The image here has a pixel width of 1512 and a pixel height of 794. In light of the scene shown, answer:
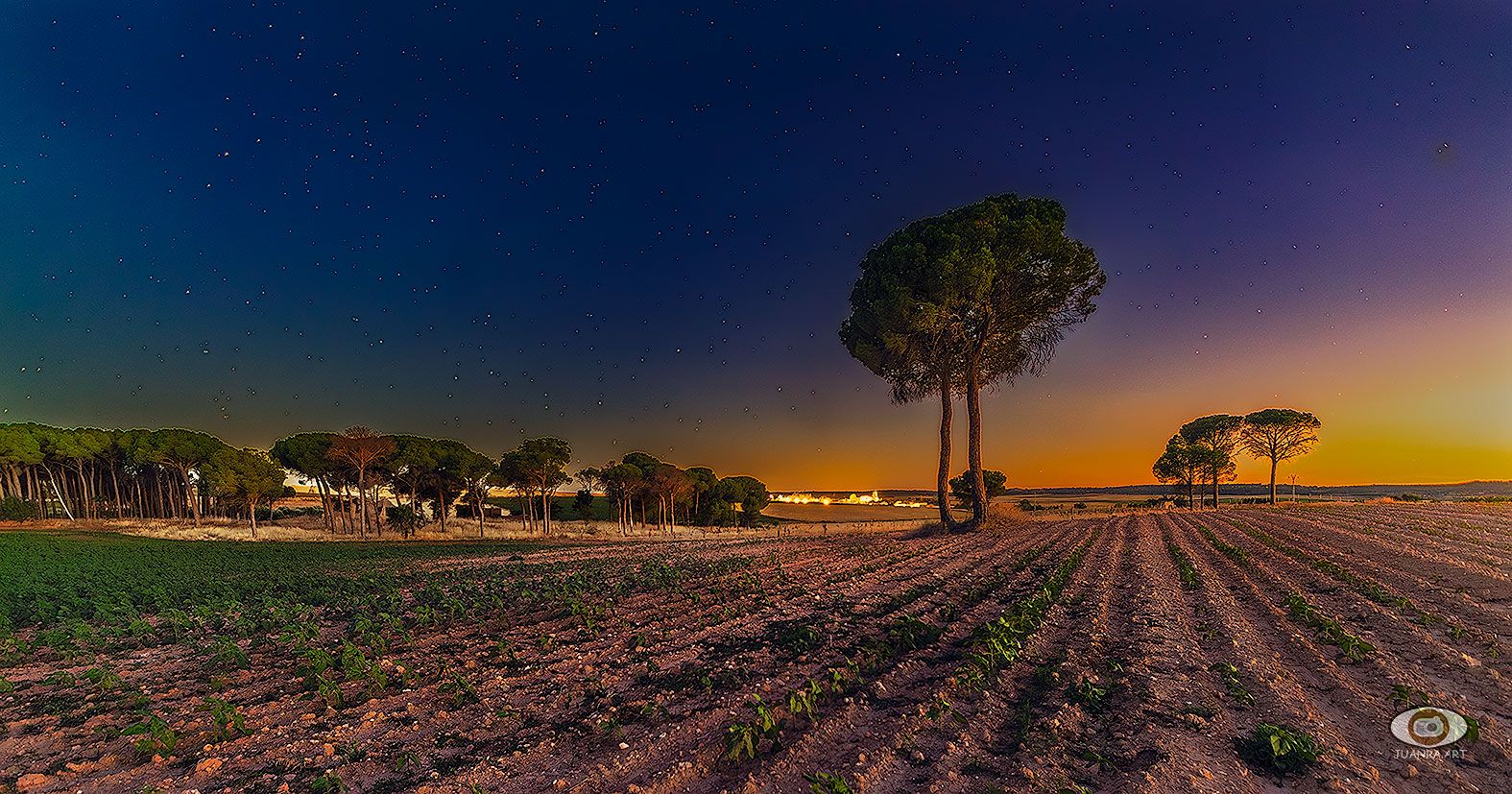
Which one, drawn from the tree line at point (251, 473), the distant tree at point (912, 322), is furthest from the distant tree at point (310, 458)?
the distant tree at point (912, 322)

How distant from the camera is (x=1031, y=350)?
1492 inches

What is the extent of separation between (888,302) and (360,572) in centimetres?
3190

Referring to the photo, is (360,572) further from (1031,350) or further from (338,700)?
(1031,350)

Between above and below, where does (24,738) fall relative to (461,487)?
above

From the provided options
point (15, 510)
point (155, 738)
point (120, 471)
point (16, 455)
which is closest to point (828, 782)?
point (155, 738)

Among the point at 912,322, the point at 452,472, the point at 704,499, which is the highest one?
the point at 912,322

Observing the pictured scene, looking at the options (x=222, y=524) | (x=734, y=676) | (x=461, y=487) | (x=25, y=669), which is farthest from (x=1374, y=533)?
(x=222, y=524)

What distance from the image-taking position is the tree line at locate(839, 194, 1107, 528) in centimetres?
3341

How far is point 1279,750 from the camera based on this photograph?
4.83m

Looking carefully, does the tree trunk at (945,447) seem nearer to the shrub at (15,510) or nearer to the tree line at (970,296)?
the tree line at (970,296)

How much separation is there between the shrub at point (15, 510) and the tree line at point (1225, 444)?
15212 centimetres

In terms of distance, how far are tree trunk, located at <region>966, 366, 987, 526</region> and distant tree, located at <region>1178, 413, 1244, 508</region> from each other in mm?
72415

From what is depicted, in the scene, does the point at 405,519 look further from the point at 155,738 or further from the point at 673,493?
the point at 155,738

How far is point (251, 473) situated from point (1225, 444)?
136297 millimetres
